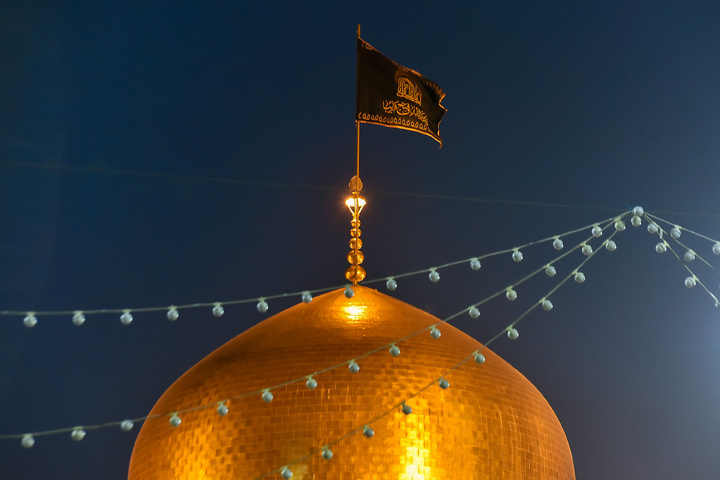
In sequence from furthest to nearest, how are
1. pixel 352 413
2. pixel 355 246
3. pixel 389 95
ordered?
pixel 355 246 < pixel 389 95 < pixel 352 413

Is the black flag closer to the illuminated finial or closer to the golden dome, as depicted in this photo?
the illuminated finial

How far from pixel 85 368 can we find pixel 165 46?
3607mm

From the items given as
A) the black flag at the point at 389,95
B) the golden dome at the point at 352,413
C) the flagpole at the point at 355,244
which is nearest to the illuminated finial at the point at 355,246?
the flagpole at the point at 355,244

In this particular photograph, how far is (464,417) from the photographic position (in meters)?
8.11

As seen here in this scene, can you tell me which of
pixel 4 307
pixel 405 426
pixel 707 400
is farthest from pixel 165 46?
Result: pixel 707 400

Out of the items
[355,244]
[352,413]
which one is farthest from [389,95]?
[352,413]

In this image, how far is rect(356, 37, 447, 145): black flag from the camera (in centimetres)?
911

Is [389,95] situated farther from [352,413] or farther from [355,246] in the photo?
[352,413]

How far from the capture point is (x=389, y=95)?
9.20 m

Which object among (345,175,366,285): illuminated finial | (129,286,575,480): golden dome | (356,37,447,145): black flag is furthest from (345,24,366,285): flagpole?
(129,286,575,480): golden dome

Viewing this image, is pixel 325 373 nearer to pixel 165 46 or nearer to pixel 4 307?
pixel 4 307

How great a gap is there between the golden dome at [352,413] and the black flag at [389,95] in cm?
153

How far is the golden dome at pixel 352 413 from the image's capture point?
780 cm

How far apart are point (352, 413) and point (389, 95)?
2762 mm
